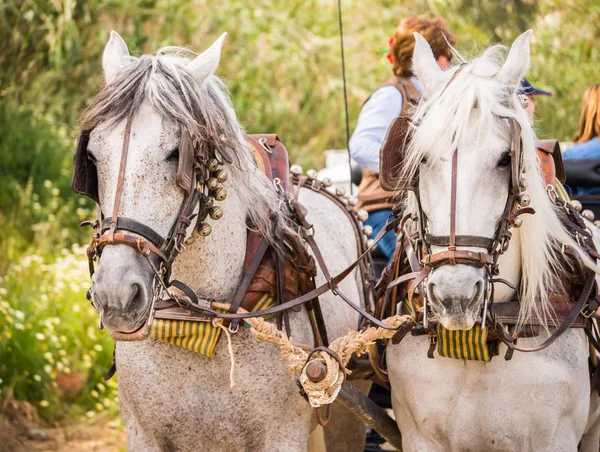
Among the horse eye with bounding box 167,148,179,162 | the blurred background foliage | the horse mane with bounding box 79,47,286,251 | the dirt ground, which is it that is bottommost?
the dirt ground

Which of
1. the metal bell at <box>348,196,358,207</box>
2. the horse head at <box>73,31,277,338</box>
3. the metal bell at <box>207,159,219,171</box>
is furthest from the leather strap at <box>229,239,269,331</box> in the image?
the metal bell at <box>348,196,358,207</box>

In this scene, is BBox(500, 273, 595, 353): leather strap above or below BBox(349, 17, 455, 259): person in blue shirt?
below

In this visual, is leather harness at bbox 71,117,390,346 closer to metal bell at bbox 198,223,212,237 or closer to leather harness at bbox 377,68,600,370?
metal bell at bbox 198,223,212,237

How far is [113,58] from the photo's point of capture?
2.87 m

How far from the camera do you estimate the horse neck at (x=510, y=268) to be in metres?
2.90

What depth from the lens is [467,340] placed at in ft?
9.21

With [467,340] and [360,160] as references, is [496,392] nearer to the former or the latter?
[467,340]

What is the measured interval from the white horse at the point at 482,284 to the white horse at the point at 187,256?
0.46 m

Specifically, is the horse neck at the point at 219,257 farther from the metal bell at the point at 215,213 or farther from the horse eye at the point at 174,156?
the horse eye at the point at 174,156

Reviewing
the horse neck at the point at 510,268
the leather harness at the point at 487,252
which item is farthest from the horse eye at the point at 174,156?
the horse neck at the point at 510,268

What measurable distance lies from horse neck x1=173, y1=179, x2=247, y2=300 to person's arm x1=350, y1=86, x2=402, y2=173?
4.16 ft

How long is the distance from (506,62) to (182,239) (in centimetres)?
116

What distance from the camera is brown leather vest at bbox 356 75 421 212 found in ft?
13.9

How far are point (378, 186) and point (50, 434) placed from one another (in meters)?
2.77
